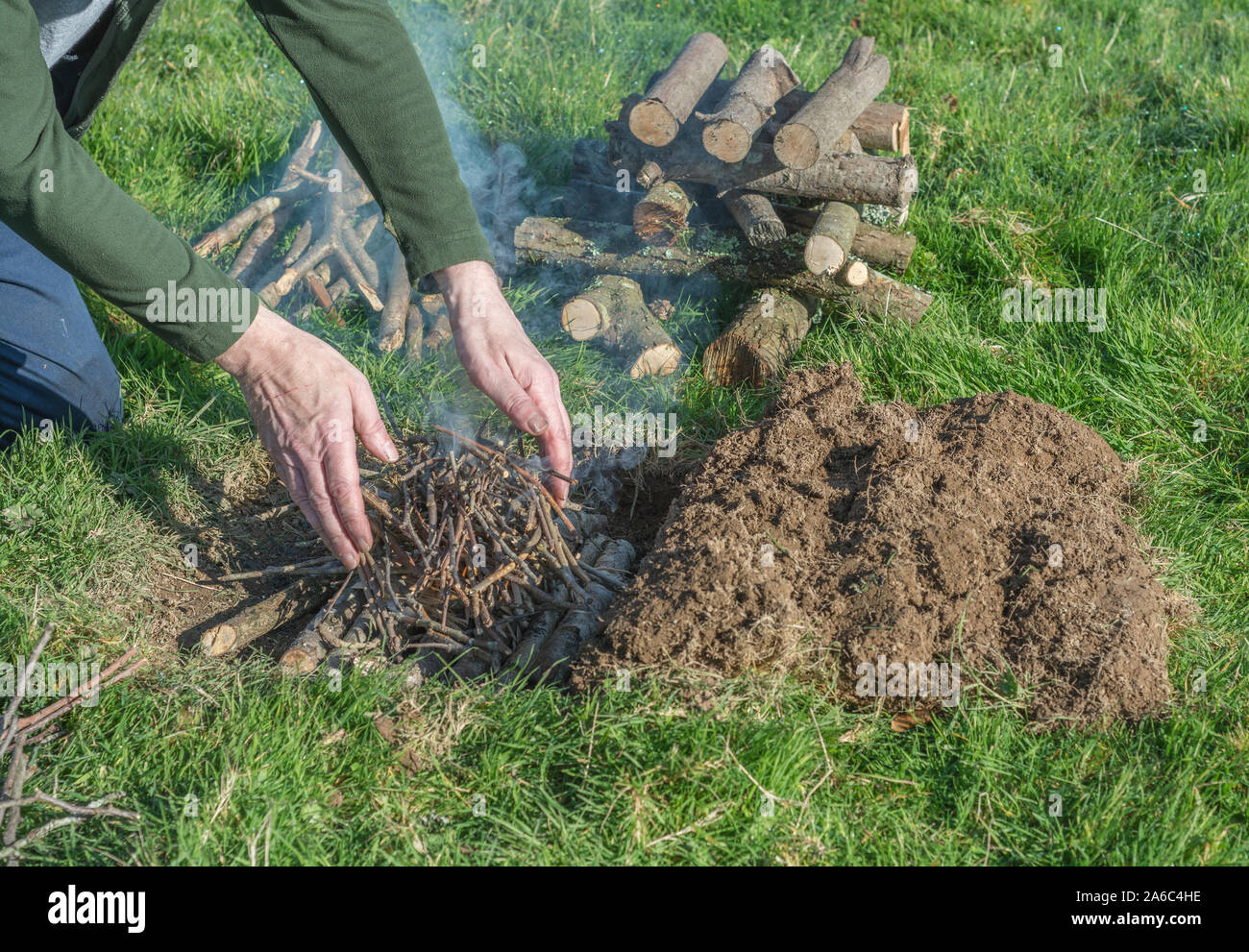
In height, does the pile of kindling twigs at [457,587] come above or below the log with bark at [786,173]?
below

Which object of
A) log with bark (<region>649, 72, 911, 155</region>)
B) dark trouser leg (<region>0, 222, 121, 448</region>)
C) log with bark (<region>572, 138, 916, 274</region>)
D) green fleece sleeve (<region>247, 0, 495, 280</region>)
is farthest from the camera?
log with bark (<region>649, 72, 911, 155</region>)

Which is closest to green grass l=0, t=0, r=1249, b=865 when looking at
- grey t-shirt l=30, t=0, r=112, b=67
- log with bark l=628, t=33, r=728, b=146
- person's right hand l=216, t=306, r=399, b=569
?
person's right hand l=216, t=306, r=399, b=569

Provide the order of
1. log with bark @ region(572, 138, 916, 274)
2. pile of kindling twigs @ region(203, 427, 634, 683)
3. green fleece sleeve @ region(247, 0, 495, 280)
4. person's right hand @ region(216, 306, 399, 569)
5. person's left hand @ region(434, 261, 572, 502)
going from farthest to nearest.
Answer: log with bark @ region(572, 138, 916, 274) < green fleece sleeve @ region(247, 0, 495, 280) < pile of kindling twigs @ region(203, 427, 634, 683) < person's left hand @ region(434, 261, 572, 502) < person's right hand @ region(216, 306, 399, 569)

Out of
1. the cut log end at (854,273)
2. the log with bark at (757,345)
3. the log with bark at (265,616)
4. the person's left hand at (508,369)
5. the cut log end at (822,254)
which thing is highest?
the person's left hand at (508,369)

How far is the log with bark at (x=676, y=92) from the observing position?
4.63 m

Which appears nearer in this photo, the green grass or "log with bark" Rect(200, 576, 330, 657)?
the green grass

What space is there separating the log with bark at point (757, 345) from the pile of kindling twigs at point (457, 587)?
1277mm

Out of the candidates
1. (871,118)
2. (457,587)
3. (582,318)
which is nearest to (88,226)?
(457,587)

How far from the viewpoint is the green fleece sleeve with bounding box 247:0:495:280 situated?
3.16 m

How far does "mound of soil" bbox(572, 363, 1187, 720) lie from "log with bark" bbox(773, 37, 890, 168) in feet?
5.30

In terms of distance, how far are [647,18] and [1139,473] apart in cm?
468

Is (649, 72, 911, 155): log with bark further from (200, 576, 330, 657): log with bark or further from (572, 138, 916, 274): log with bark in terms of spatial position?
(200, 576, 330, 657): log with bark

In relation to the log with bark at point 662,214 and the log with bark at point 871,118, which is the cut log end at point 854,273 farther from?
the log with bark at point 871,118

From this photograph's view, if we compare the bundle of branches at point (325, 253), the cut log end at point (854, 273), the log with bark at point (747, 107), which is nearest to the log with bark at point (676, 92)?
the log with bark at point (747, 107)
